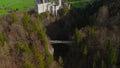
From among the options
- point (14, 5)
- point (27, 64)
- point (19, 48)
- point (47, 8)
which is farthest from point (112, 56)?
point (14, 5)

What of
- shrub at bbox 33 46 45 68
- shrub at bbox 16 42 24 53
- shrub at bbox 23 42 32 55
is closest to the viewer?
shrub at bbox 33 46 45 68

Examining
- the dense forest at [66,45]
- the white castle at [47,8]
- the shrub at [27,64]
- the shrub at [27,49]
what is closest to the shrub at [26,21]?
the dense forest at [66,45]

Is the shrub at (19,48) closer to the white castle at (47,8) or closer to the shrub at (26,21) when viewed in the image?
the shrub at (26,21)

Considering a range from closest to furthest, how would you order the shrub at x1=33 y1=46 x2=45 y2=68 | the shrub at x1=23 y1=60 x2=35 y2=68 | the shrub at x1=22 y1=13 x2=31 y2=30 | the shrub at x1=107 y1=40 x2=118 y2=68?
1. the shrub at x1=23 y1=60 x2=35 y2=68
2. the shrub at x1=107 y1=40 x2=118 y2=68
3. the shrub at x1=33 y1=46 x2=45 y2=68
4. the shrub at x1=22 y1=13 x2=31 y2=30

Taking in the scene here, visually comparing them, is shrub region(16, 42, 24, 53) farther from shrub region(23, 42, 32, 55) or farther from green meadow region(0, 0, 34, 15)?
green meadow region(0, 0, 34, 15)

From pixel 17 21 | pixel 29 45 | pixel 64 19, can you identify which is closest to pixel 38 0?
pixel 64 19

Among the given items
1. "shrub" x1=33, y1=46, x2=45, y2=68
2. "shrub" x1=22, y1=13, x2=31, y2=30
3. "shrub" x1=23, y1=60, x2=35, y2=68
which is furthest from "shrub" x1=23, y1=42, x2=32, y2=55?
"shrub" x1=22, y1=13, x2=31, y2=30
